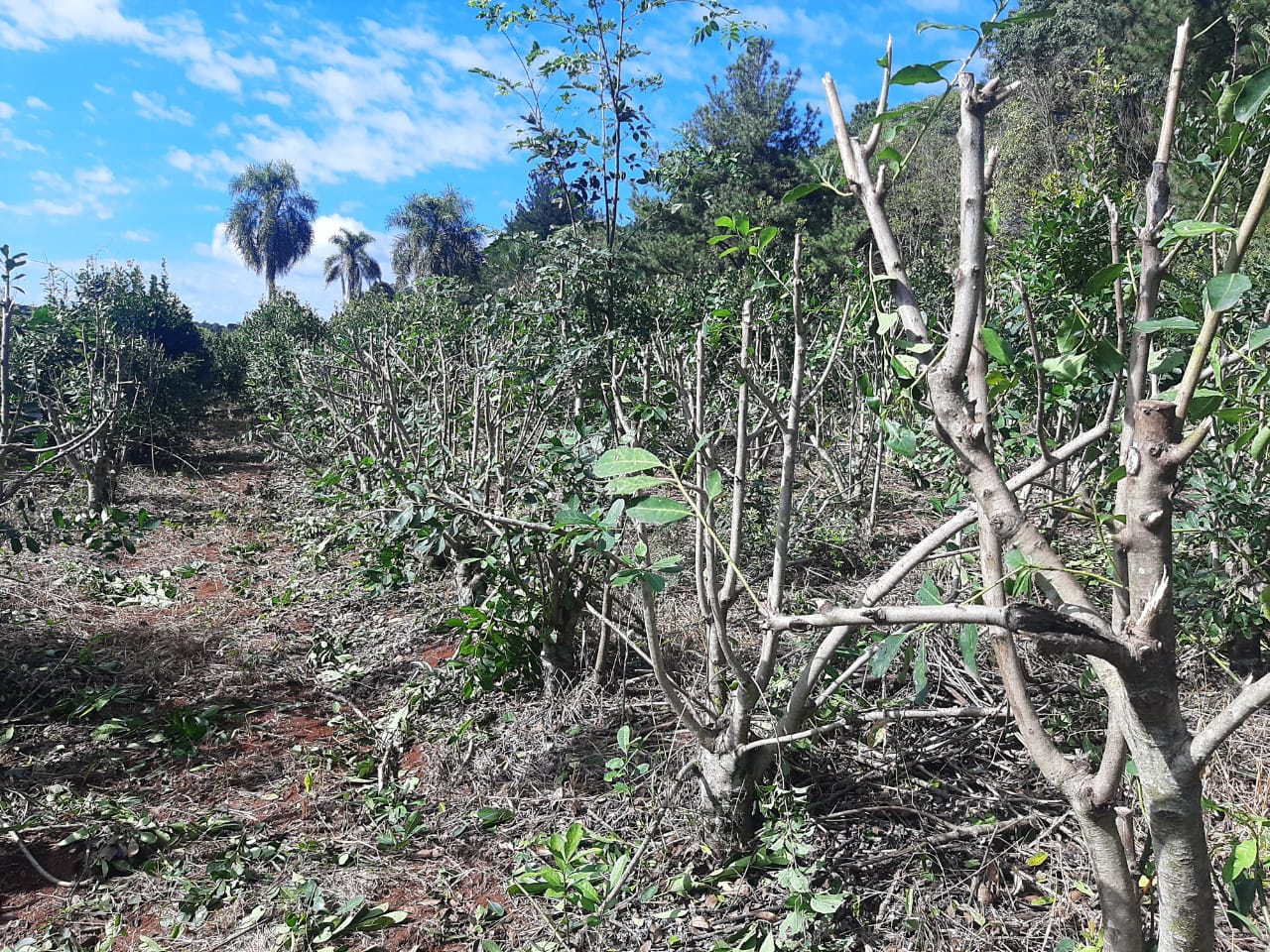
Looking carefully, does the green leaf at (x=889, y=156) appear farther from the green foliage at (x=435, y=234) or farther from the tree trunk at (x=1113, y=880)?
the green foliage at (x=435, y=234)

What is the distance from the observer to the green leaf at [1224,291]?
881mm

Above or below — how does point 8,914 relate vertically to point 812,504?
below

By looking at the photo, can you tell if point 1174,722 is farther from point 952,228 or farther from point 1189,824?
point 952,228

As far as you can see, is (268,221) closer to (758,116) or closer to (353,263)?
(353,263)

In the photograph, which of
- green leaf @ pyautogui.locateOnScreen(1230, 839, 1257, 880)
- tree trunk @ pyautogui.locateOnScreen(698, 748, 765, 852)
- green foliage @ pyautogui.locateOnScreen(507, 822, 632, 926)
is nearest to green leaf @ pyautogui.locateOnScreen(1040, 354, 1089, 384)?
green leaf @ pyautogui.locateOnScreen(1230, 839, 1257, 880)

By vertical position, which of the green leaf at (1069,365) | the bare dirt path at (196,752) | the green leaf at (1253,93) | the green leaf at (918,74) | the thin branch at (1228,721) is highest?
the green leaf at (918,74)

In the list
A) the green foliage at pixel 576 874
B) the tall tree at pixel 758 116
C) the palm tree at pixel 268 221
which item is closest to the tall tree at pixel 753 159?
the tall tree at pixel 758 116

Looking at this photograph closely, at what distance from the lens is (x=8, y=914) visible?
227 cm

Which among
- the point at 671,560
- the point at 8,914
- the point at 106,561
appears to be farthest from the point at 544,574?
the point at 106,561

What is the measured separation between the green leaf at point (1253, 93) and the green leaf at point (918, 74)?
0.34m

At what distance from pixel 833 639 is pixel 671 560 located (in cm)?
52

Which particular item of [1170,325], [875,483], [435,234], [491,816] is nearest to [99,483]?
[491,816]

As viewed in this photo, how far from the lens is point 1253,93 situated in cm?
90

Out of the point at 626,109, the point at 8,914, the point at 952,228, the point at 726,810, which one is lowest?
the point at 8,914
